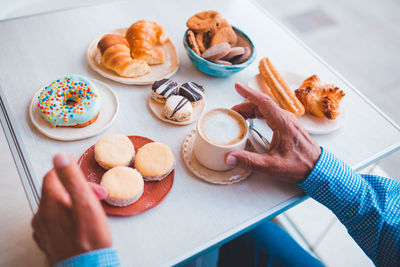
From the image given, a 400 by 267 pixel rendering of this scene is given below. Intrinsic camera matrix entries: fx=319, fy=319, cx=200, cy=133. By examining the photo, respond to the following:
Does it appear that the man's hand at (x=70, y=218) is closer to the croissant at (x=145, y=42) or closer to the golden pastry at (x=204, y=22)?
the croissant at (x=145, y=42)

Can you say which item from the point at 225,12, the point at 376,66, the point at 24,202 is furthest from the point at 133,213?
the point at 376,66

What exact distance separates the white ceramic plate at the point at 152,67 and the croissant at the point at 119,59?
0.06 ft

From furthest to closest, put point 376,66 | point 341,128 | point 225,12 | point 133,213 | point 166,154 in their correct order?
point 376,66
point 225,12
point 341,128
point 166,154
point 133,213

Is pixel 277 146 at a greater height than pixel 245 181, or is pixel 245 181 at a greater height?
pixel 277 146

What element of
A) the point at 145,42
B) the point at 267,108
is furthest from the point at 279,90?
the point at 145,42

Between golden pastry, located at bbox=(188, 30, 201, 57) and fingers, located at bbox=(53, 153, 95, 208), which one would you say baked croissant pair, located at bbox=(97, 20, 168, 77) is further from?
fingers, located at bbox=(53, 153, 95, 208)

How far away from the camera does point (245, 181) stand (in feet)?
3.12

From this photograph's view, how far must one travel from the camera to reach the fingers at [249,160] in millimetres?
866

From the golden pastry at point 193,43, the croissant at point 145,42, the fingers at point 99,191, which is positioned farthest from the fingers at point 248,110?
the fingers at point 99,191

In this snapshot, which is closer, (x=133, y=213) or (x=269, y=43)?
(x=133, y=213)

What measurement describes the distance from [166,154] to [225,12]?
100cm

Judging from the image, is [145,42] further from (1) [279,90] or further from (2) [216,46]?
(1) [279,90]

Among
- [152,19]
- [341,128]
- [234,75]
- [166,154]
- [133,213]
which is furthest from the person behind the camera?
[152,19]

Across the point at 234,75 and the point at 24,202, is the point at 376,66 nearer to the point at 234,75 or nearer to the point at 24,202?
the point at 234,75
